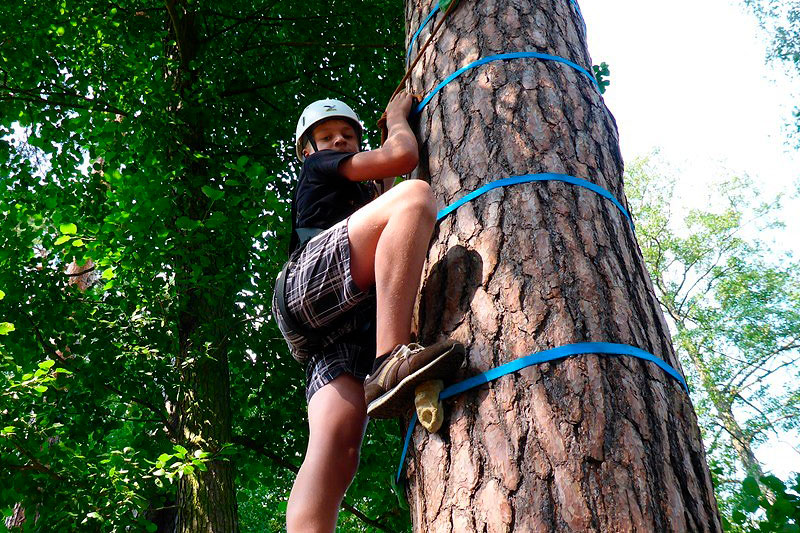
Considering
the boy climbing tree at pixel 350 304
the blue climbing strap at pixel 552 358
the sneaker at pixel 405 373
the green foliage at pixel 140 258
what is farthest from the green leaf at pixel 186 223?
the blue climbing strap at pixel 552 358

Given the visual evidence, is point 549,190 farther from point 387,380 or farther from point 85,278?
point 85,278

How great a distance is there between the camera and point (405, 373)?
1719 millimetres

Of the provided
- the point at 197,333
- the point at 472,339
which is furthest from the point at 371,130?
the point at 472,339

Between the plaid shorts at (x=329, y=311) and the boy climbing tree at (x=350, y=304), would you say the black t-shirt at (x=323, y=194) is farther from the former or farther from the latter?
the plaid shorts at (x=329, y=311)

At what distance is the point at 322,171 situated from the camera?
2.44 m

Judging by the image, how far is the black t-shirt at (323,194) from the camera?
7.98 ft

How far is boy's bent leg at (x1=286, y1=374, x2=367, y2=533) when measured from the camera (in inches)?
81.0

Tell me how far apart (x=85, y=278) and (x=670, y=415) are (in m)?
8.65

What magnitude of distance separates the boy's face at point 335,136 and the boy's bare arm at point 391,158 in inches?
15.3

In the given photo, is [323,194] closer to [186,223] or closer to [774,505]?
[774,505]

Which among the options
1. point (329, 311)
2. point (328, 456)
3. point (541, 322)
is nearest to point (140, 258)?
point (329, 311)

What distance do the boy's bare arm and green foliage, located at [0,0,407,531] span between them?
6.88 feet

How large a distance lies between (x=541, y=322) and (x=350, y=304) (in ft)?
2.34

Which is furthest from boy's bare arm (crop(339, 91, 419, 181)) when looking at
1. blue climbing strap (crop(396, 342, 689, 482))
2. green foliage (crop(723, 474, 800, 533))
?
green foliage (crop(723, 474, 800, 533))
